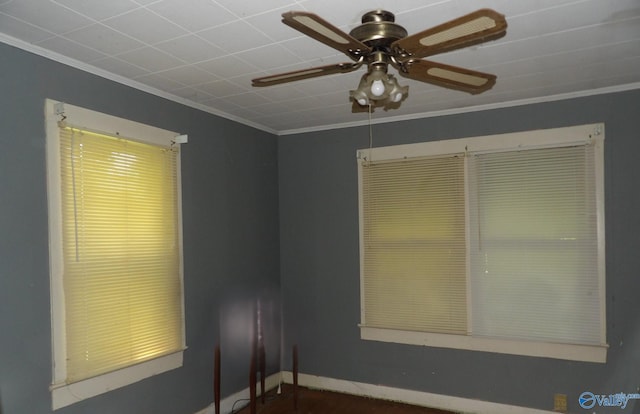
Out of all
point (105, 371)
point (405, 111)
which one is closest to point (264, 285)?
point (105, 371)

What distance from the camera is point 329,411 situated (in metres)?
3.64

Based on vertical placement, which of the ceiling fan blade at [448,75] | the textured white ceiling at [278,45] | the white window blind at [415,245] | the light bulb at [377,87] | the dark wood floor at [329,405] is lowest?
the dark wood floor at [329,405]

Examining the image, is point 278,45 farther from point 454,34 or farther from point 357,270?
point 357,270

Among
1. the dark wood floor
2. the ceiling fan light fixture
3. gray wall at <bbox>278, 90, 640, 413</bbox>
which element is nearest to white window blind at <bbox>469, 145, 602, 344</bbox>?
gray wall at <bbox>278, 90, 640, 413</bbox>

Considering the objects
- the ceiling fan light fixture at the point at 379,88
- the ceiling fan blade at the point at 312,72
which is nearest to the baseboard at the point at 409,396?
the ceiling fan light fixture at the point at 379,88

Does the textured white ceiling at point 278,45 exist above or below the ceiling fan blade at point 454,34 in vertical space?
above

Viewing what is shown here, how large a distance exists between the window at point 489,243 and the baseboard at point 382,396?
45 cm

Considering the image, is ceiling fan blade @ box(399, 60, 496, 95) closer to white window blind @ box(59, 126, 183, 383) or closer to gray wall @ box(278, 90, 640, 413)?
gray wall @ box(278, 90, 640, 413)

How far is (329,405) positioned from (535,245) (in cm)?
220

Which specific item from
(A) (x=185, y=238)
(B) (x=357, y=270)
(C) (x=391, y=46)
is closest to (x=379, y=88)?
(C) (x=391, y=46)

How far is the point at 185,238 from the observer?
3254mm

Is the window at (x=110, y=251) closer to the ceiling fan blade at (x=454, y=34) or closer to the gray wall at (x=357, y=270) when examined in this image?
the gray wall at (x=357, y=270)

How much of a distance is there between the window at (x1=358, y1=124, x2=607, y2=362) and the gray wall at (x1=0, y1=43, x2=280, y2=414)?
1.02 metres

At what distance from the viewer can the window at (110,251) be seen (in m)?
2.40
